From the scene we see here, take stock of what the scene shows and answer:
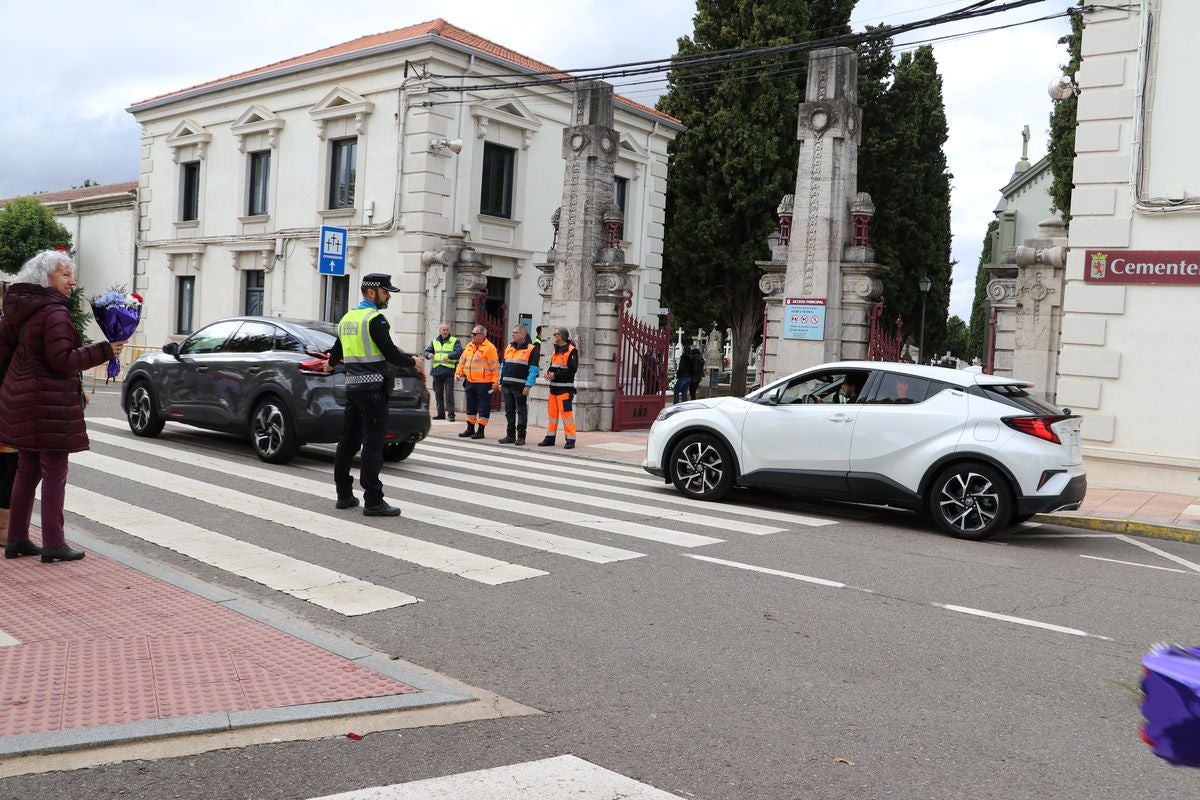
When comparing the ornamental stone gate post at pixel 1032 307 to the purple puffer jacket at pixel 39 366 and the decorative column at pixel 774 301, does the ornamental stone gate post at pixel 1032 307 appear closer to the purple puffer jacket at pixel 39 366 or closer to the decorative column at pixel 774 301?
the decorative column at pixel 774 301

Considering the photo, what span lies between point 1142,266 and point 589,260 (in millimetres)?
9621

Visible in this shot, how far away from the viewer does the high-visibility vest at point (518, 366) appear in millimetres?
16328

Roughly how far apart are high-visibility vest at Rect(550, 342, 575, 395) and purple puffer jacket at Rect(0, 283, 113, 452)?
9901mm

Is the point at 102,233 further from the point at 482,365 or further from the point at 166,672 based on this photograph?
the point at 166,672

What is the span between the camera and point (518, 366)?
53.5 feet

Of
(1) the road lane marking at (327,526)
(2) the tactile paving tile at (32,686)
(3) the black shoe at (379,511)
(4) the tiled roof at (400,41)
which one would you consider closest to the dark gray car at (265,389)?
(1) the road lane marking at (327,526)

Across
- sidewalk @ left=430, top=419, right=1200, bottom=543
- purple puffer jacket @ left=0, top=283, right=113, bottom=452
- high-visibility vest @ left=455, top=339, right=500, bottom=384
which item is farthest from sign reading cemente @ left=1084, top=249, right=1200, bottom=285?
purple puffer jacket @ left=0, top=283, right=113, bottom=452

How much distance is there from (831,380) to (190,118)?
82.2ft

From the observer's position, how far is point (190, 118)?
1164 inches

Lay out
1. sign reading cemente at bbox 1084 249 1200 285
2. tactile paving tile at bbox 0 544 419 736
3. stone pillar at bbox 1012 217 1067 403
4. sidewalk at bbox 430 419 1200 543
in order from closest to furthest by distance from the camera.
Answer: tactile paving tile at bbox 0 544 419 736 < sidewalk at bbox 430 419 1200 543 < sign reading cemente at bbox 1084 249 1200 285 < stone pillar at bbox 1012 217 1067 403

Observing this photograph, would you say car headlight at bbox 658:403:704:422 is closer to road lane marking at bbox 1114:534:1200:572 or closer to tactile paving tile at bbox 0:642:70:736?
road lane marking at bbox 1114:534:1200:572

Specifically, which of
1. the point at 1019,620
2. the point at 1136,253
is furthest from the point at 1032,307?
the point at 1019,620

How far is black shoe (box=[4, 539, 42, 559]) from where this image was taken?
6570mm

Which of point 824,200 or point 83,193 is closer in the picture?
point 824,200
